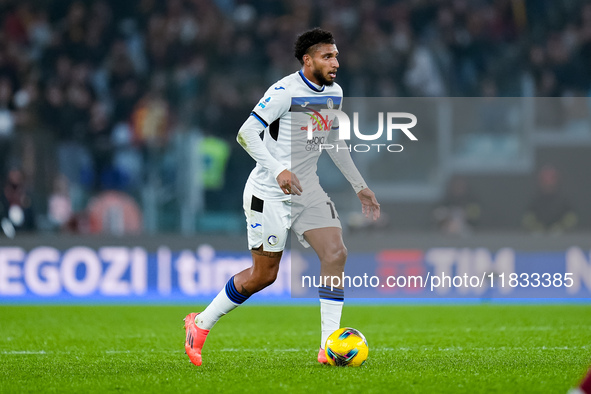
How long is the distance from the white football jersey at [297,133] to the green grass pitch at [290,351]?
45.1 inches

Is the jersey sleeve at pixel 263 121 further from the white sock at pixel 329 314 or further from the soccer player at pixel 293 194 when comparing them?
the white sock at pixel 329 314

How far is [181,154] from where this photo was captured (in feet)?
37.4

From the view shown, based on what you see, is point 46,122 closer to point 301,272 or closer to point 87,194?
point 87,194

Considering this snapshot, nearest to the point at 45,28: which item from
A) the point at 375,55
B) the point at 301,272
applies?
the point at 375,55

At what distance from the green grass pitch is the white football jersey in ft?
3.76

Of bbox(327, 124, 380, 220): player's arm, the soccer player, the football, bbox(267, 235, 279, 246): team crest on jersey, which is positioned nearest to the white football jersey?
the soccer player

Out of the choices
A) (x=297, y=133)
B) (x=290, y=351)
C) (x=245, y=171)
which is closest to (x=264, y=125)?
(x=297, y=133)

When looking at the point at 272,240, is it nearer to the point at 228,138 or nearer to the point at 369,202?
the point at 369,202

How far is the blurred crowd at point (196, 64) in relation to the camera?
11.5 meters

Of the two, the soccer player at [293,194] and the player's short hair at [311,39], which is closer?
the soccer player at [293,194]

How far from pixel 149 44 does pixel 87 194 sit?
3.67 metres

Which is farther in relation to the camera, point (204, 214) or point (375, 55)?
point (375, 55)

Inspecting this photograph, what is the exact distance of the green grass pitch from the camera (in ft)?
16.5

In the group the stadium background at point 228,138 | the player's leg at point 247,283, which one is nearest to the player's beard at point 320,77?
the player's leg at point 247,283
